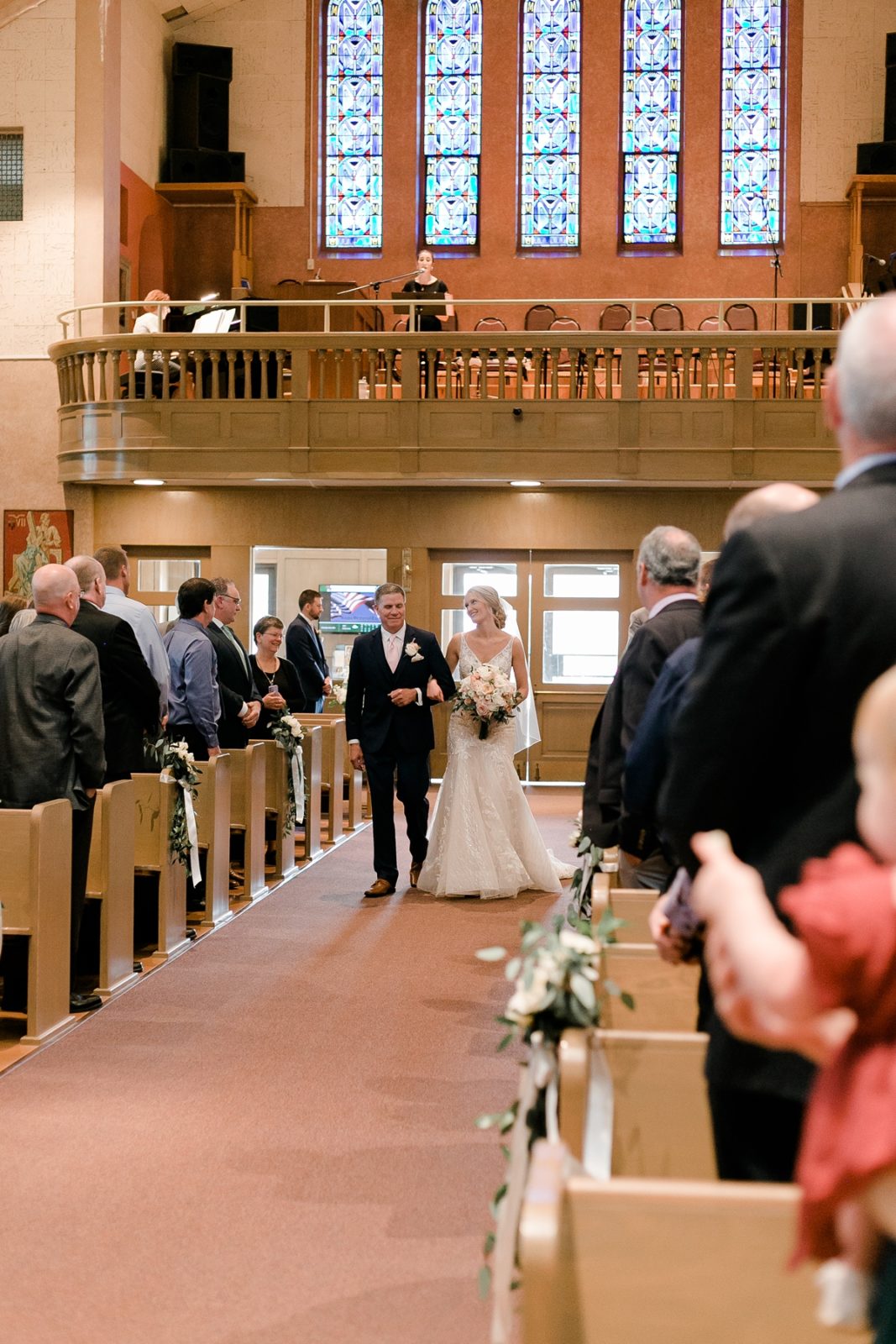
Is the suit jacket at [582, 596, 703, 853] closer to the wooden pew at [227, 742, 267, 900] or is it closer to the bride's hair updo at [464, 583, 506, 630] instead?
the wooden pew at [227, 742, 267, 900]

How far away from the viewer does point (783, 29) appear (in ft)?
61.0

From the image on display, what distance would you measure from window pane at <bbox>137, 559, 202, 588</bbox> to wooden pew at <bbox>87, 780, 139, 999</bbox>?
9692 millimetres

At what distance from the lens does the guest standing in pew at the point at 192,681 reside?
7617 mm

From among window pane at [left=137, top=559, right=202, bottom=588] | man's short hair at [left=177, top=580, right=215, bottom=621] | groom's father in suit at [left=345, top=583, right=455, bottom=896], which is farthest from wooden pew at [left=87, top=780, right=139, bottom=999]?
window pane at [left=137, top=559, right=202, bottom=588]

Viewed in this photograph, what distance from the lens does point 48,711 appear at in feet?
18.4

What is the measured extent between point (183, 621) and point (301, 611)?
409 cm

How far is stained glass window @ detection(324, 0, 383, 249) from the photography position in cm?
1911

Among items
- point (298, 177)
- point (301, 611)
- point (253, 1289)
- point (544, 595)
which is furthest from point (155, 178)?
point (253, 1289)

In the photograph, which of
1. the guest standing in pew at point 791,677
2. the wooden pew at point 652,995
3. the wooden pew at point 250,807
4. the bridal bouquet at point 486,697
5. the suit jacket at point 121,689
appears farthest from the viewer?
the bridal bouquet at point 486,697

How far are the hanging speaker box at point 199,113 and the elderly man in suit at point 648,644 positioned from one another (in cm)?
1629

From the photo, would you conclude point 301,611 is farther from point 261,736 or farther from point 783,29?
point 783,29

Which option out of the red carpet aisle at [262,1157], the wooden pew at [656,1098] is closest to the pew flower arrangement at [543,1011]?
the wooden pew at [656,1098]

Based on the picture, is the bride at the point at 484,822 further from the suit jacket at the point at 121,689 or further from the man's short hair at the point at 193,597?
the suit jacket at the point at 121,689

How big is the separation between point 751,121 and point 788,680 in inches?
736
